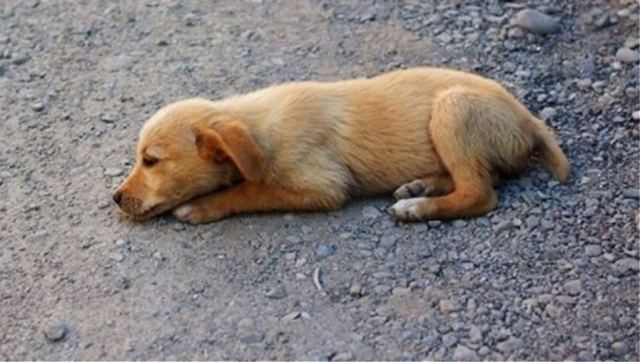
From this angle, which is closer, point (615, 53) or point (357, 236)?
point (357, 236)

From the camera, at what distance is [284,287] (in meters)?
5.34

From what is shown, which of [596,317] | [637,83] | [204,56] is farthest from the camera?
[204,56]

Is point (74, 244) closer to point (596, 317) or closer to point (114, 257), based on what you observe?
point (114, 257)

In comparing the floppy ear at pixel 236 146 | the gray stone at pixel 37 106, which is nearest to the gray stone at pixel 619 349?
the floppy ear at pixel 236 146

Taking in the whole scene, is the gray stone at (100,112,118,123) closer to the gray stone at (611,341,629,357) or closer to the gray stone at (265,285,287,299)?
the gray stone at (265,285,287,299)

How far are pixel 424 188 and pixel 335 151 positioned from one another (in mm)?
486

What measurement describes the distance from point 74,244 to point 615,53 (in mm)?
3597

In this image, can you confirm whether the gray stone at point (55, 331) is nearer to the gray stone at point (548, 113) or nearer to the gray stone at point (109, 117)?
the gray stone at point (109, 117)

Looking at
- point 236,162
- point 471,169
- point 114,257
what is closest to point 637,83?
point 471,169

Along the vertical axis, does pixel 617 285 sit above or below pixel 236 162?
below

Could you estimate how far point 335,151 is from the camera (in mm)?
5867

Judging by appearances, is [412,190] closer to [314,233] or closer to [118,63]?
[314,233]

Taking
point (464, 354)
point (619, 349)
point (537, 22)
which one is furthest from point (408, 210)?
point (537, 22)

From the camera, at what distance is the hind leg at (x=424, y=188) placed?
585 centimetres
